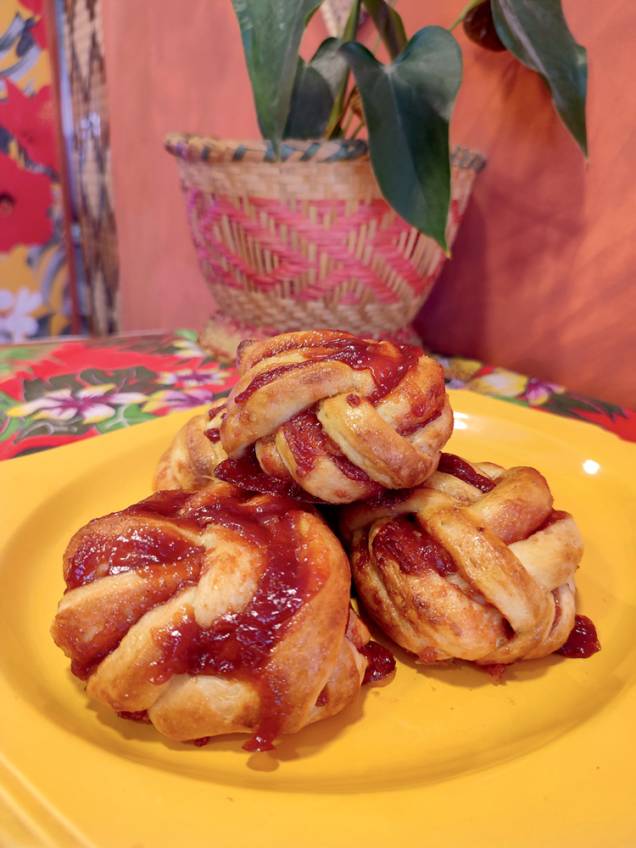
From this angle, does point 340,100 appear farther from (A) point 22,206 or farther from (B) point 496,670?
(A) point 22,206

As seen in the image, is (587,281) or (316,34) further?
(316,34)

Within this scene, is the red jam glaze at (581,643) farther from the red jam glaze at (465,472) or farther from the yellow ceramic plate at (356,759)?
the red jam glaze at (465,472)

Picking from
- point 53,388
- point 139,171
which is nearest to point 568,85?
point 53,388

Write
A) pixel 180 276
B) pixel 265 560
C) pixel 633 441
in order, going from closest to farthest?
pixel 265 560 < pixel 633 441 < pixel 180 276

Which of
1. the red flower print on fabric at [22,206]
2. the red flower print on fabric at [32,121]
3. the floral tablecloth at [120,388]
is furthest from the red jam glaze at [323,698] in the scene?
the red flower print on fabric at [32,121]

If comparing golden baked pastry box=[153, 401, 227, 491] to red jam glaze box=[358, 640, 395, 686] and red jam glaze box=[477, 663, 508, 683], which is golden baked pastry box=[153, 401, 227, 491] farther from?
red jam glaze box=[477, 663, 508, 683]

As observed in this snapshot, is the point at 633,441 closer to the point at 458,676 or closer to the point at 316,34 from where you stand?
the point at 458,676

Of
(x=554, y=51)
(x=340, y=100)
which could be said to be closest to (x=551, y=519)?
(x=554, y=51)
